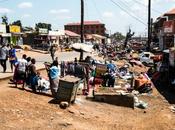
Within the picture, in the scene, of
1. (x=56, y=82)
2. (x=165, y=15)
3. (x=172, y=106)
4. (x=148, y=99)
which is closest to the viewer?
(x=56, y=82)

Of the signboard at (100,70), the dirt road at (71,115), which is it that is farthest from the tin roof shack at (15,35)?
the dirt road at (71,115)

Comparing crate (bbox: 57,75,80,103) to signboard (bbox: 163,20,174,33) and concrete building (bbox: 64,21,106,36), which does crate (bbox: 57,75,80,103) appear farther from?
concrete building (bbox: 64,21,106,36)

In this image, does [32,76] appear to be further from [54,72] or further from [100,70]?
[100,70]

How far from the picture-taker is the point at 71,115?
637 inches

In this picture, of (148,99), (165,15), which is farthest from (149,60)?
(165,15)

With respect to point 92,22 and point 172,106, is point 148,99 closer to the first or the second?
point 172,106

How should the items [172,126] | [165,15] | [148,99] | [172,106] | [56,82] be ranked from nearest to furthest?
[172,126] → [56,82] → [172,106] → [148,99] → [165,15]

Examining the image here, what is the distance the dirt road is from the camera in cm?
1444

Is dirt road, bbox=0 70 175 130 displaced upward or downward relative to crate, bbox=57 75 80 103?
downward

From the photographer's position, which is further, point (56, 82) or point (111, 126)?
point (56, 82)

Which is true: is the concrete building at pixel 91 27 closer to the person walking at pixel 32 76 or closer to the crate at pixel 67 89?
the person walking at pixel 32 76

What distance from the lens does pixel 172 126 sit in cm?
1642

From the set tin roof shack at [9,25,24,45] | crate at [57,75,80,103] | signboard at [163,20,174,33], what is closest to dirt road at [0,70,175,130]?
crate at [57,75,80,103]

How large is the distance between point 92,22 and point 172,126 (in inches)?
7043
